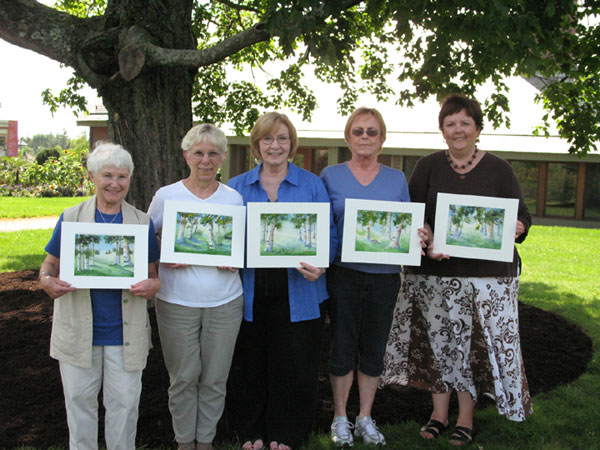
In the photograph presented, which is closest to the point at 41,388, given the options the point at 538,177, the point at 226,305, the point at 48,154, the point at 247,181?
the point at 226,305

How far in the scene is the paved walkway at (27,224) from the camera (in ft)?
46.8

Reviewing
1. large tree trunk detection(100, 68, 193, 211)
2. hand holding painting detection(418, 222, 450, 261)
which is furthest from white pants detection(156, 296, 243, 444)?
large tree trunk detection(100, 68, 193, 211)

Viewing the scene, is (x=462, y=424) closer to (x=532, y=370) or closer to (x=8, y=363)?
(x=532, y=370)

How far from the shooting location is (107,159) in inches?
118

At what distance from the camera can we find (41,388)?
4.57 m

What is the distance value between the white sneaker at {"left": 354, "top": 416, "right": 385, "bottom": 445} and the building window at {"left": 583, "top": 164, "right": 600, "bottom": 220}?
2032 cm

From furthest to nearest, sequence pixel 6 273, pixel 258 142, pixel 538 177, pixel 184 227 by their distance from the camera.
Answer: pixel 538 177 → pixel 6 273 → pixel 258 142 → pixel 184 227

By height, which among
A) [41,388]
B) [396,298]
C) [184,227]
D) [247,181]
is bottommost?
[41,388]

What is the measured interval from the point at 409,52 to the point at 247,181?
4.99 meters

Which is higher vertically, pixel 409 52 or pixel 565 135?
pixel 409 52

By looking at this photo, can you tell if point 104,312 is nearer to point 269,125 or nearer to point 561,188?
point 269,125

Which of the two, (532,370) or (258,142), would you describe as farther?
(532,370)

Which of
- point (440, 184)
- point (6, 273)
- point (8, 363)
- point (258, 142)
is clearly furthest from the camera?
point (6, 273)

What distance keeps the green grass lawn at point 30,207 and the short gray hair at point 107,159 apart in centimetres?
1501
